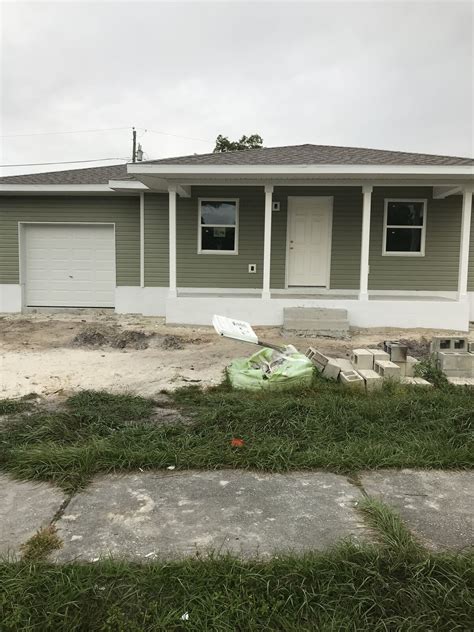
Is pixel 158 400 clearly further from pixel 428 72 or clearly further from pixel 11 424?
pixel 428 72

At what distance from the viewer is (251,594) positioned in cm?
202

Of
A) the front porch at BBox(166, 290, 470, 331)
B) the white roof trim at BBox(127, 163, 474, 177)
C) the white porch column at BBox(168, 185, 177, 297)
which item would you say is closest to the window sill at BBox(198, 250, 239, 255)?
the white porch column at BBox(168, 185, 177, 297)

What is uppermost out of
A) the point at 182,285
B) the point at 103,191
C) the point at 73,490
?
the point at 103,191

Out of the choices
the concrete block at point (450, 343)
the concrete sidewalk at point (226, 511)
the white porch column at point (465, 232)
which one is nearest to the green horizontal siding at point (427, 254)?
the white porch column at point (465, 232)

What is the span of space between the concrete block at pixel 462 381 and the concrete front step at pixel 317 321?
364 cm

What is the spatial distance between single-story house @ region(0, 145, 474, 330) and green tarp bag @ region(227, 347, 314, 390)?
486 cm

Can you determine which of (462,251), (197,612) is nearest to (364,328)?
(462,251)

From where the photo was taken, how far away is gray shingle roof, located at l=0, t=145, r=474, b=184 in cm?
958

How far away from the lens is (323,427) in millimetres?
3975

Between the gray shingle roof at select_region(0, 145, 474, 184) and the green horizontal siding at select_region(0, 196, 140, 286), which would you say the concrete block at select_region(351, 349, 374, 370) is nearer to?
the gray shingle roof at select_region(0, 145, 474, 184)

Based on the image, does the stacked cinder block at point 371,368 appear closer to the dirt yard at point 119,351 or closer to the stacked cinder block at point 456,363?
the stacked cinder block at point 456,363

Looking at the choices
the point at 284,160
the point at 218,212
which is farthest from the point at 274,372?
the point at 218,212

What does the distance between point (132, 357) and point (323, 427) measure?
151 inches

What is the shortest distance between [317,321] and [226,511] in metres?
6.70
